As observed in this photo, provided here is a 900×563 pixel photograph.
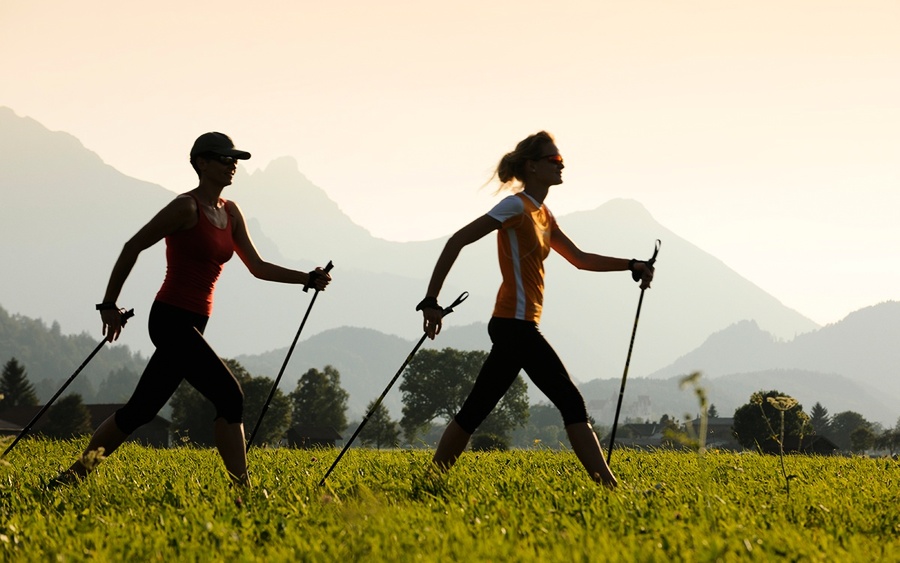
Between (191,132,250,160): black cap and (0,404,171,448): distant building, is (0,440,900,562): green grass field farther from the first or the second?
(0,404,171,448): distant building

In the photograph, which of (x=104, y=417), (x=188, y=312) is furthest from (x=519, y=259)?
(x=104, y=417)

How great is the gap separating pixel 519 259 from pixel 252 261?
2.43m

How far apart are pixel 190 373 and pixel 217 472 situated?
→ 1994 mm

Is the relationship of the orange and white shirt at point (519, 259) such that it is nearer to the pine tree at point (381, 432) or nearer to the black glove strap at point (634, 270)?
the black glove strap at point (634, 270)

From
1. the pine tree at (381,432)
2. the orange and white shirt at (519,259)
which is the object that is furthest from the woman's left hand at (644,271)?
the pine tree at (381,432)

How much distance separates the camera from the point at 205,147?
700cm

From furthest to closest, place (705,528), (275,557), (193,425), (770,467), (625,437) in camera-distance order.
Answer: (625,437), (193,425), (770,467), (705,528), (275,557)

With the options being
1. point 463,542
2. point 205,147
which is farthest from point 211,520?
point 205,147

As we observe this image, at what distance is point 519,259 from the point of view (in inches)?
269

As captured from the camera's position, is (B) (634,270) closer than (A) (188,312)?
No

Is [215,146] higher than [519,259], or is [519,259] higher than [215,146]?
[215,146]

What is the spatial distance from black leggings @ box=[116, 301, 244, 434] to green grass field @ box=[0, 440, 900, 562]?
0.62m

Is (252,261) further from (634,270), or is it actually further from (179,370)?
(634,270)

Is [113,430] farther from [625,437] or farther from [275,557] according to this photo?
[625,437]
